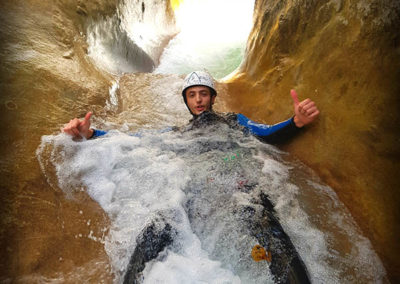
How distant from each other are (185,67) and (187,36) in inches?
211

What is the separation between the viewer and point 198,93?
11.2 feet

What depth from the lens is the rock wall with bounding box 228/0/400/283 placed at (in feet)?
5.98

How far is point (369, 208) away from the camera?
74.5 inches

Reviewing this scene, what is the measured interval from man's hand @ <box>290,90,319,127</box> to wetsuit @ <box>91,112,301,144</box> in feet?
0.35

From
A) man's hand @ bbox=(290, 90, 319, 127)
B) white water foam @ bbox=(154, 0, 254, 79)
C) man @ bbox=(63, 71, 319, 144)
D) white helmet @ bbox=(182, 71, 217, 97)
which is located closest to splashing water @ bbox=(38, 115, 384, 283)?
man @ bbox=(63, 71, 319, 144)

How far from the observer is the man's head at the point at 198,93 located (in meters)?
3.35

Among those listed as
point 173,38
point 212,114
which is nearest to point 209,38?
point 173,38

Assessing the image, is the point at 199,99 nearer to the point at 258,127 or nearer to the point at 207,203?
the point at 258,127

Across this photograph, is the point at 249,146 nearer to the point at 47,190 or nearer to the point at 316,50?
the point at 316,50

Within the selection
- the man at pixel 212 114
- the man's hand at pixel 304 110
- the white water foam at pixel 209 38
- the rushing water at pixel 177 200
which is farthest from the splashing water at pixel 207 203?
the white water foam at pixel 209 38

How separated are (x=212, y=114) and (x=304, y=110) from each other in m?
1.19

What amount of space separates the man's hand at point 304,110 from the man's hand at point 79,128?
2184 mm

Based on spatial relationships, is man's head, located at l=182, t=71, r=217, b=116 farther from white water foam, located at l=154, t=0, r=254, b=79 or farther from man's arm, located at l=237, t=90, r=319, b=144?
white water foam, located at l=154, t=0, r=254, b=79

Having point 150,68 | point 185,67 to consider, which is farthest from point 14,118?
point 185,67
